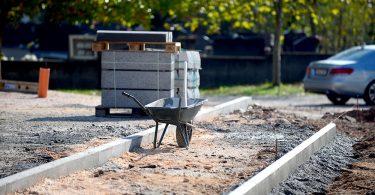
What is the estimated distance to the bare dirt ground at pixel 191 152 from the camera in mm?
10188

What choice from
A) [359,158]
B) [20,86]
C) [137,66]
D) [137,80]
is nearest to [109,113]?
[137,80]

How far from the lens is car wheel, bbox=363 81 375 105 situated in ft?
83.3

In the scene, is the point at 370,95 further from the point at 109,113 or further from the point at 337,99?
the point at 109,113

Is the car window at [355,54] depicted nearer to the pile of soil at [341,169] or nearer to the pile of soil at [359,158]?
the pile of soil at [359,158]

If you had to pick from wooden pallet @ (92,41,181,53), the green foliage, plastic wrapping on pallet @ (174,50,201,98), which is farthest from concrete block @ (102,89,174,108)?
the green foliage

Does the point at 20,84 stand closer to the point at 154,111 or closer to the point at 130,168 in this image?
the point at 154,111

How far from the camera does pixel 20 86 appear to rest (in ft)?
78.5

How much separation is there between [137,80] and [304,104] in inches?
381

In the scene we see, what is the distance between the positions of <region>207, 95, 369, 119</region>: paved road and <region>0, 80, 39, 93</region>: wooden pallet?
4.34 meters

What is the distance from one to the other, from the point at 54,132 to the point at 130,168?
129 inches

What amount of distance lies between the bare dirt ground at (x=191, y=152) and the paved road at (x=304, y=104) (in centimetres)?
299

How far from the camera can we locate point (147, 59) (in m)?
17.1

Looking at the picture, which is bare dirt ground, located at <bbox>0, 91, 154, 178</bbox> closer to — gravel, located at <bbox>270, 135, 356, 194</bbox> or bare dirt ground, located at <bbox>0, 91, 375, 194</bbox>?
bare dirt ground, located at <bbox>0, 91, 375, 194</bbox>

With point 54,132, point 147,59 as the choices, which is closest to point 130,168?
point 54,132
